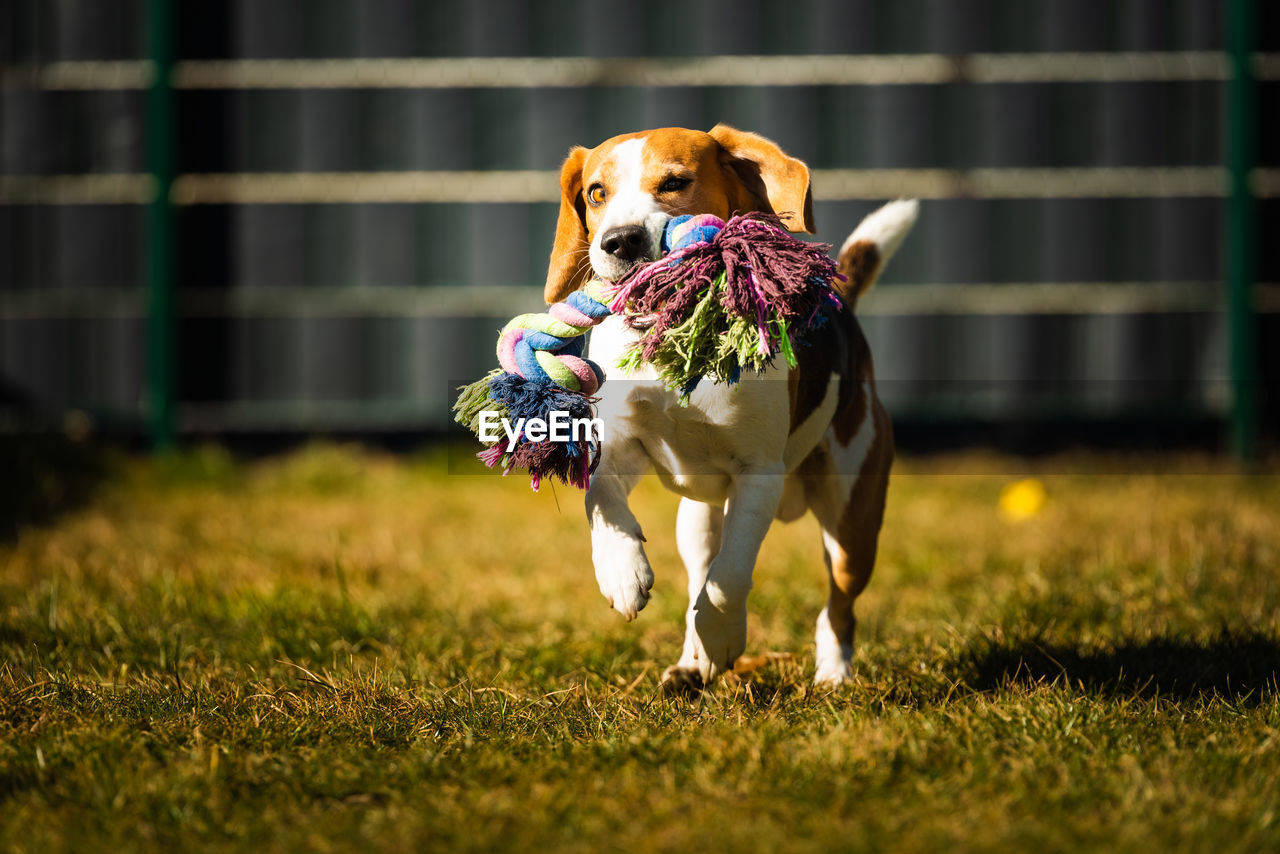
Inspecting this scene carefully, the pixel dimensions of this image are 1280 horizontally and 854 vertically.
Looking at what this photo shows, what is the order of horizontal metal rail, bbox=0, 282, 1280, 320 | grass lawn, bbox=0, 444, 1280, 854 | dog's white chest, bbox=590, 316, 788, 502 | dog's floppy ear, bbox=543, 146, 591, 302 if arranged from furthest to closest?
horizontal metal rail, bbox=0, 282, 1280, 320 → dog's floppy ear, bbox=543, 146, 591, 302 → dog's white chest, bbox=590, 316, 788, 502 → grass lawn, bbox=0, 444, 1280, 854

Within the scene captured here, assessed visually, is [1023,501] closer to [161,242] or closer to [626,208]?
[626,208]

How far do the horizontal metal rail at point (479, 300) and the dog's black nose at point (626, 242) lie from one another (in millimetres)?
5076

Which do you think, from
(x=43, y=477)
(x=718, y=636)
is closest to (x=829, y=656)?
(x=718, y=636)

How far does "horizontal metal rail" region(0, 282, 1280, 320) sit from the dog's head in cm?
472

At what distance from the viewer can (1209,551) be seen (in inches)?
174

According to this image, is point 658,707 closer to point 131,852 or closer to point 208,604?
point 131,852

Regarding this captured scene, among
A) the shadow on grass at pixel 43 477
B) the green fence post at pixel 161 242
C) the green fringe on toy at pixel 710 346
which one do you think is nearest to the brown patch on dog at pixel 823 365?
the green fringe on toy at pixel 710 346

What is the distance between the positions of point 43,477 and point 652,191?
452cm

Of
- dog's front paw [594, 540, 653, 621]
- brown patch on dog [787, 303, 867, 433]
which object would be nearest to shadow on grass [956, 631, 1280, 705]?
brown patch on dog [787, 303, 867, 433]

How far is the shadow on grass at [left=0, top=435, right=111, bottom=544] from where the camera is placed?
563cm

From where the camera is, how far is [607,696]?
2758 mm

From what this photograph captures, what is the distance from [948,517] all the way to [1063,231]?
9.10 feet

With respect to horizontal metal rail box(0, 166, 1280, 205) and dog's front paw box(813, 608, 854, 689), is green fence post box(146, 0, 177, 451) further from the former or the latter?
dog's front paw box(813, 608, 854, 689)

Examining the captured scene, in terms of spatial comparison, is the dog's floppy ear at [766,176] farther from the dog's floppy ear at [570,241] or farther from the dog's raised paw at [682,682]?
the dog's raised paw at [682,682]
